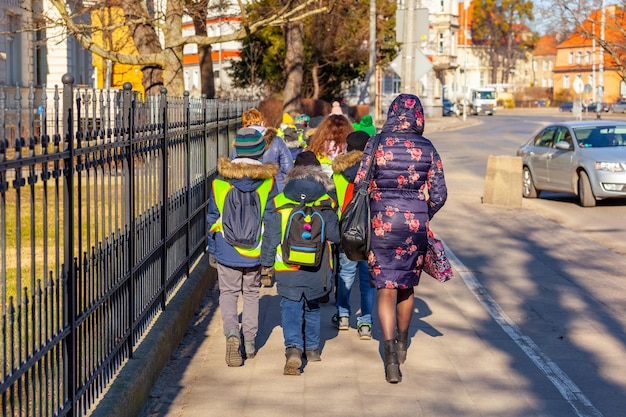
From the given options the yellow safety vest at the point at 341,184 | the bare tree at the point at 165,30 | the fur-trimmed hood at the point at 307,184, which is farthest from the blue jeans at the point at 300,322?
the bare tree at the point at 165,30

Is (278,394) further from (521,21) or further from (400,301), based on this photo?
(521,21)

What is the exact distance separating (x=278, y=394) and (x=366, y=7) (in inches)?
1658

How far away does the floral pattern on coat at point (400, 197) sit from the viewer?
287 inches

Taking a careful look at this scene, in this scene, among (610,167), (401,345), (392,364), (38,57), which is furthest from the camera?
(38,57)

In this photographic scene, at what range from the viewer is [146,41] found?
22.9 metres

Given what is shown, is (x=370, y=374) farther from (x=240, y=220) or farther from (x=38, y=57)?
(x=38, y=57)

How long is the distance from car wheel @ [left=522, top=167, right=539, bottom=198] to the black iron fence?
13.5 meters

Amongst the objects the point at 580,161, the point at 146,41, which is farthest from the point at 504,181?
the point at 146,41

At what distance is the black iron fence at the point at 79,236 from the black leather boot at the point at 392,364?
1702 mm

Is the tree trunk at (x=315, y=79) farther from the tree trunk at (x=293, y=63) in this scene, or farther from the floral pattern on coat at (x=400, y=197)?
the floral pattern on coat at (x=400, y=197)

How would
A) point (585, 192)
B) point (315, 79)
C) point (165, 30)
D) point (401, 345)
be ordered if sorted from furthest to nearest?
1. point (315, 79)
2. point (165, 30)
3. point (585, 192)
4. point (401, 345)

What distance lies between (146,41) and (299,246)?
16261 millimetres

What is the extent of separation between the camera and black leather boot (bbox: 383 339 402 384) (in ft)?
23.7

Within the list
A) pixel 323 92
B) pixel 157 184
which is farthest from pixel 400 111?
pixel 323 92
